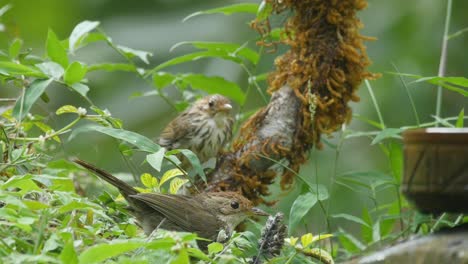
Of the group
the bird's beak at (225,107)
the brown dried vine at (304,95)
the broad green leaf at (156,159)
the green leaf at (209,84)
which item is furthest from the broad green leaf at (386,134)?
the bird's beak at (225,107)

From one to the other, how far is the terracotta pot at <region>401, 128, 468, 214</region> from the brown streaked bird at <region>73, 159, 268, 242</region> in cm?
179

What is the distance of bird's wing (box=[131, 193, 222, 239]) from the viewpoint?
4.08m

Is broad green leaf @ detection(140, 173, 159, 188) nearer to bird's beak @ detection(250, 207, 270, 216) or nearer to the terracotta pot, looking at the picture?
bird's beak @ detection(250, 207, 270, 216)

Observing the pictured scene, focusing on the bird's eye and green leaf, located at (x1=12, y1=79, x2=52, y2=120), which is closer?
green leaf, located at (x1=12, y1=79, x2=52, y2=120)

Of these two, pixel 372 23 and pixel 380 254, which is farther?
pixel 372 23

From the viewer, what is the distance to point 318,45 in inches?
183

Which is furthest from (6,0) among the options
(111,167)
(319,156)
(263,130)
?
(263,130)

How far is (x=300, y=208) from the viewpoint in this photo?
3762 mm

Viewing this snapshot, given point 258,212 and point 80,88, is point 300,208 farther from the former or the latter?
point 80,88

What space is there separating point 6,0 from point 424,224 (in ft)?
17.4

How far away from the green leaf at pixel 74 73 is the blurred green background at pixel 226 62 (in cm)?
241

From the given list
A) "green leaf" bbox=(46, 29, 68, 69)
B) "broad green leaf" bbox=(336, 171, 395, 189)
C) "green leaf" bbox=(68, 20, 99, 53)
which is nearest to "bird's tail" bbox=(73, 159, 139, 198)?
"green leaf" bbox=(46, 29, 68, 69)

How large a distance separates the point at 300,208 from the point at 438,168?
4.69ft

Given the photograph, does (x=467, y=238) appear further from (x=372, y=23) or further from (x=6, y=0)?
(x=6, y=0)
